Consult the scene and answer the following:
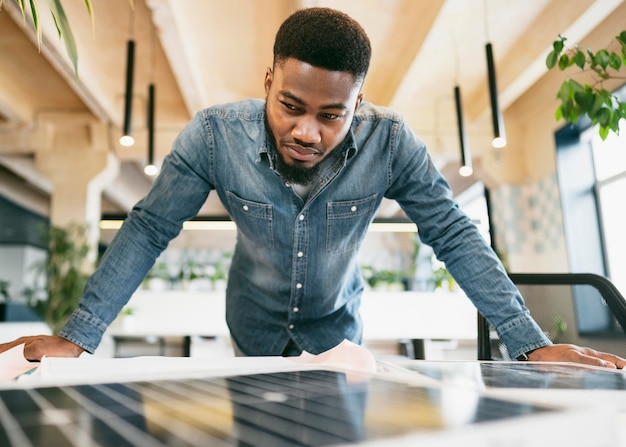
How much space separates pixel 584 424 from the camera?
252 millimetres

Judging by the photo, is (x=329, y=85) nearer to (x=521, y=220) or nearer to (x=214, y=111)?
(x=214, y=111)

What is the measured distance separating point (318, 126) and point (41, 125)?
587 centimetres

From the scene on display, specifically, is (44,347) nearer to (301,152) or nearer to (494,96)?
(301,152)

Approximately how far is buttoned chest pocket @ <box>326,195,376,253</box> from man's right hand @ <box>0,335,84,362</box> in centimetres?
54

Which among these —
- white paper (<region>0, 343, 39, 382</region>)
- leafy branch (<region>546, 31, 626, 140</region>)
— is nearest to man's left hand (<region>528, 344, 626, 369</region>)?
white paper (<region>0, 343, 39, 382</region>)

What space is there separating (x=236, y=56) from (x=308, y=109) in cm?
422

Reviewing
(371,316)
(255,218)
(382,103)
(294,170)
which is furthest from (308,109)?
(382,103)

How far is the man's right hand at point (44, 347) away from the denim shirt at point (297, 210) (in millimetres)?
182

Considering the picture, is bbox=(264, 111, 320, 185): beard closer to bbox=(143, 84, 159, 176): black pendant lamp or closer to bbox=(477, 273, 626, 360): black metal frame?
bbox=(477, 273, 626, 360): black metal frame

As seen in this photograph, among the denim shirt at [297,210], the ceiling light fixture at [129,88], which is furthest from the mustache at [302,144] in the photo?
the ceiling light fixture at [129,88]

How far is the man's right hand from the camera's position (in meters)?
0.81

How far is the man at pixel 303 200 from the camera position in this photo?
0.99m

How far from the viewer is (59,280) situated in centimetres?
521

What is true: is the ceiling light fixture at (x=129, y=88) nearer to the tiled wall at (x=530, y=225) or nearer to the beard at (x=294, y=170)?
the beard at (x=294, y=170)
